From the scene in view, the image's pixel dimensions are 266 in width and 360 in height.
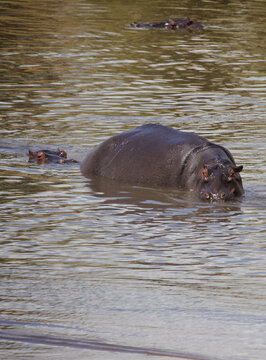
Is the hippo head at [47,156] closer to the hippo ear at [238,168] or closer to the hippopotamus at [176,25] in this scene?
the hippo ear at [238,168]

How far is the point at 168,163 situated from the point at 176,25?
44.8 feet

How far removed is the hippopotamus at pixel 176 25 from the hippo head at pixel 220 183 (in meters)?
14.0

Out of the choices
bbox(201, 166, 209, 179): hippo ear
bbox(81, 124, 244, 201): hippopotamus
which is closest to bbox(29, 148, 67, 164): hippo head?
bbox(81, 124, 244, 201): hippopotamus

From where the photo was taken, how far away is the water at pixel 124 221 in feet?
14.6

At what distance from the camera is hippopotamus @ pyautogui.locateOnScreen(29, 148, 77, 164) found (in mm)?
9898

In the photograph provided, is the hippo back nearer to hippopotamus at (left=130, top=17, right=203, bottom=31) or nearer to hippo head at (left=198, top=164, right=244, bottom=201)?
hippo head at (left=198, top=164, right=244, bottom=201)

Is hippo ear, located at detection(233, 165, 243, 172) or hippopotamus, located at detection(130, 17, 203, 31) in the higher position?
hippopotamus, located at detection(130, 17, 203, 31)

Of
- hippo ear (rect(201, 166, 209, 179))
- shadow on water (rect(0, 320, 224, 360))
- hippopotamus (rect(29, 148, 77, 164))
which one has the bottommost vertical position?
hippopotamus (rect(29, 148, 77, 164))

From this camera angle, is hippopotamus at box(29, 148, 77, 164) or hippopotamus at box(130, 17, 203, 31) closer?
hippopotamus at box(29, 148, 77, 164)

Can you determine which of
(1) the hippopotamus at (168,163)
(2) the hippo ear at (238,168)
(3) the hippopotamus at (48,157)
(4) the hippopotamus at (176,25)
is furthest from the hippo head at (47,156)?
(4) the hippopotamus at (176,25)

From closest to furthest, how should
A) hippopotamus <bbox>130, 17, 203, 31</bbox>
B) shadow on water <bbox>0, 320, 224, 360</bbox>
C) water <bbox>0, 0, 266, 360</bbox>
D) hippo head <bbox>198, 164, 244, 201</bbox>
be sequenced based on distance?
shadow on water <bbox>0, 320, 224, 360</bbox>, water <bbox>0, 0, 266, 360</bbox>, hippo head <bbox>198, 164, 244, 201</bbox>, hippopotamus <bbox>130, 17, 203, 31</bbox>

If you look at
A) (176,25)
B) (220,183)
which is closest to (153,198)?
(220,183)

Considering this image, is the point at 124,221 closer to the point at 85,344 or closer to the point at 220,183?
the point at 220,183

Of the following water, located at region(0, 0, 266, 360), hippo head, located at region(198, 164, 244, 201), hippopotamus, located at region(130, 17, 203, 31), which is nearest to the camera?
water, located at region(0, 0, 266, 360)
